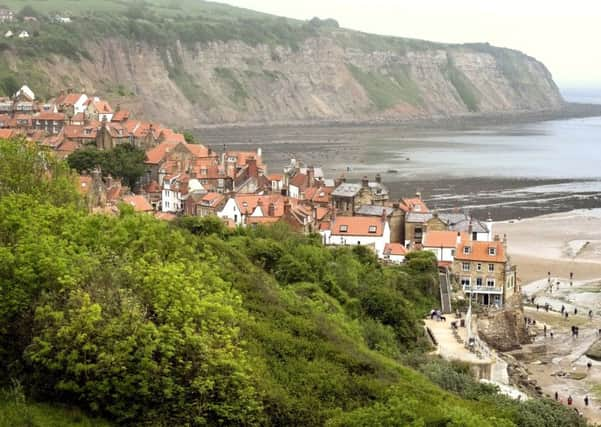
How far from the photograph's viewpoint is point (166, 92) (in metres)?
196

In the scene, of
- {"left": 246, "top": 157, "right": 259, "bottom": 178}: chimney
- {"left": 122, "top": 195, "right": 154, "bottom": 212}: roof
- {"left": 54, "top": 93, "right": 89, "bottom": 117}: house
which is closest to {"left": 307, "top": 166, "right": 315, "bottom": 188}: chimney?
{"left": 246, "top": 157, "right": 259, "bottom": 178}: chimney

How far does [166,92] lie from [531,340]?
15799cm

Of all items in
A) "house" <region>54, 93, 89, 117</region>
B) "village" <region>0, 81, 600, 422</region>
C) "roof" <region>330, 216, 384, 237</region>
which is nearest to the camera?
"village" <region>0, 81, 600, 422</region>

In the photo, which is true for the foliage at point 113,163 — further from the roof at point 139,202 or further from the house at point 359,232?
the house at point 359,232

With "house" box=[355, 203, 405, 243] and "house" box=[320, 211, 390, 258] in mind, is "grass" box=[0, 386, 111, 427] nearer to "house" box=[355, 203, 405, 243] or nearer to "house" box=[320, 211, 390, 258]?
"house" box=[320, 211, 390, 258]

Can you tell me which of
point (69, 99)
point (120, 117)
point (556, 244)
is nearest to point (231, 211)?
point (556, 244)

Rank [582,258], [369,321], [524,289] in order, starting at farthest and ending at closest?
1. [582,258]
2. [524,289]
3. [369,321]

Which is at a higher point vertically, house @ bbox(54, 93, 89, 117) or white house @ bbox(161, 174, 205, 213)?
house @ bbox(54, 93, 89, 117)

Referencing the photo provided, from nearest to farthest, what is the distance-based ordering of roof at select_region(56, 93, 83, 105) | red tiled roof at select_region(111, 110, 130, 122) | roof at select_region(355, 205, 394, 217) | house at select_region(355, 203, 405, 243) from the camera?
1. house at select_region(355, 203, 405, 243)
2. roof at select_region(355, 205, 394, 217)
3. red tiled roof at select_region(111, 110, 130, 122)
4. roof at select_region(56, 93, 83, 105)

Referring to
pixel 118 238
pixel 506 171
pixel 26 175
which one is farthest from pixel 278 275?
pixel 506 171

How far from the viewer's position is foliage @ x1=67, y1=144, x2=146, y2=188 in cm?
6650

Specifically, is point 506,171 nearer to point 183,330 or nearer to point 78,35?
point 78,35

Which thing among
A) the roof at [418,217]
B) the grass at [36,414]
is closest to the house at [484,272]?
the roof at [418,217]

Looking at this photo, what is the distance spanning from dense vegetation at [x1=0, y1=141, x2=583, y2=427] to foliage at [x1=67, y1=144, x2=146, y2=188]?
38984mm
